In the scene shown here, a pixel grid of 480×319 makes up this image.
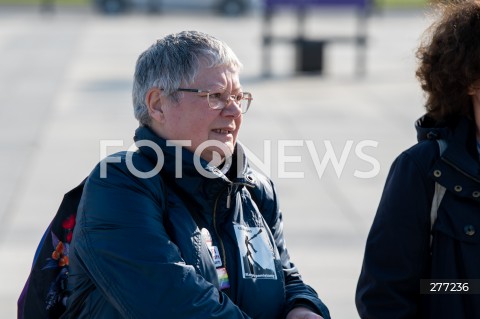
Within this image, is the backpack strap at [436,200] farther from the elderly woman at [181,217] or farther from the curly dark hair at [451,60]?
the elderly woman at [181,217]

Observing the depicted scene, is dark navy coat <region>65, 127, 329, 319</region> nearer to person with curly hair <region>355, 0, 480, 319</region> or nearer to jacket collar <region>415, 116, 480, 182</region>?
person with curly hair <region>355, 0, 480, 319</region>

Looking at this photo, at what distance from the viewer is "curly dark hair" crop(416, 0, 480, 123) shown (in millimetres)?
2885

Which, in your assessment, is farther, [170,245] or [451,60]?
[451,60]

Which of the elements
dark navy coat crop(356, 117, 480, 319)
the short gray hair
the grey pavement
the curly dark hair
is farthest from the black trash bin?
the short gray hair

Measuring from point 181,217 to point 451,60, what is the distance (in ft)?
3.01

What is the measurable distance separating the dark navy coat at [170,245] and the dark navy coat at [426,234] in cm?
26

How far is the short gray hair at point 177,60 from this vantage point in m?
2.82

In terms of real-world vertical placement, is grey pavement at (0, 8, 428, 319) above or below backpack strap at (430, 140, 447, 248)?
below

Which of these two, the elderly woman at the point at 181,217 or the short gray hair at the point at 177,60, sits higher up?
the short gray hair at the point at 177,60

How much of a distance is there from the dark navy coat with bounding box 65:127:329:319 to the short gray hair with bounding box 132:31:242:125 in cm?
15

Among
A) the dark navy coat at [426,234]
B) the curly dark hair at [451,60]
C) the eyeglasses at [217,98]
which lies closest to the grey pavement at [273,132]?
the curly dark hair at [451,60]

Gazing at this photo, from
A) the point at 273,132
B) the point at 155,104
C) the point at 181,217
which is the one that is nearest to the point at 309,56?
the point at 273,132

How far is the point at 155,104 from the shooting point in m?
2.88

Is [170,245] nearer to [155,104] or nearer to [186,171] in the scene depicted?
[186,171]
